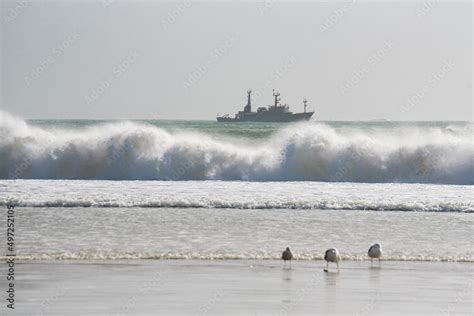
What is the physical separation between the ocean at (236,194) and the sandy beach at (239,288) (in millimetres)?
1101

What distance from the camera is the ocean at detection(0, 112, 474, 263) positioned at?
61.0 ft

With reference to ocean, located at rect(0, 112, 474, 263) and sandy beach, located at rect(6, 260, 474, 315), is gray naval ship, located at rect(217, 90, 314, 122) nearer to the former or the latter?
ocean, located at rect(0, 112, 474, 263)

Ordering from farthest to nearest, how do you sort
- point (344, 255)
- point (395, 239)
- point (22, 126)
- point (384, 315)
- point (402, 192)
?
1. point (22, 126)
2. point (402, 192)
3. point (395, 239)
4. point (344, 255)
5. point (384, 315)

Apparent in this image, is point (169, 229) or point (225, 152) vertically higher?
point (225, 152)

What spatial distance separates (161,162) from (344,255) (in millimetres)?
22791

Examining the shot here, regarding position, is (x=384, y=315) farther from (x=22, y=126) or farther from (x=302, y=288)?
(x=22, y=126)

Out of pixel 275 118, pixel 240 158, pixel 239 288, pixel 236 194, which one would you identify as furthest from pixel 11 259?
pixel 275 118

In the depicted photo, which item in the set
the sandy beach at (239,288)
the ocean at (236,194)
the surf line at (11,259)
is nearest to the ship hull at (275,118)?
the ocean at (236,194)

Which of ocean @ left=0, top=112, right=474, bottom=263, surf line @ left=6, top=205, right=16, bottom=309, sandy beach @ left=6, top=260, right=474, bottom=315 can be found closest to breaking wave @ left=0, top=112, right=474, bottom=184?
ocean @ left=0, top=112, right=474, bottom=263

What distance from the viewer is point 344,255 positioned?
17453 mm

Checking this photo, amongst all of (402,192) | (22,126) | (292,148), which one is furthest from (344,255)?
(22,126)

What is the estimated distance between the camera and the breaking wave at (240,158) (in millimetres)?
38031

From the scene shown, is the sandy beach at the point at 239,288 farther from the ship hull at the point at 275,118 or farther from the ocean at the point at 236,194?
the ship hull at the point at 275,118

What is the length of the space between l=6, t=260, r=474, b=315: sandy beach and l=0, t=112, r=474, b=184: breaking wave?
21.4m
